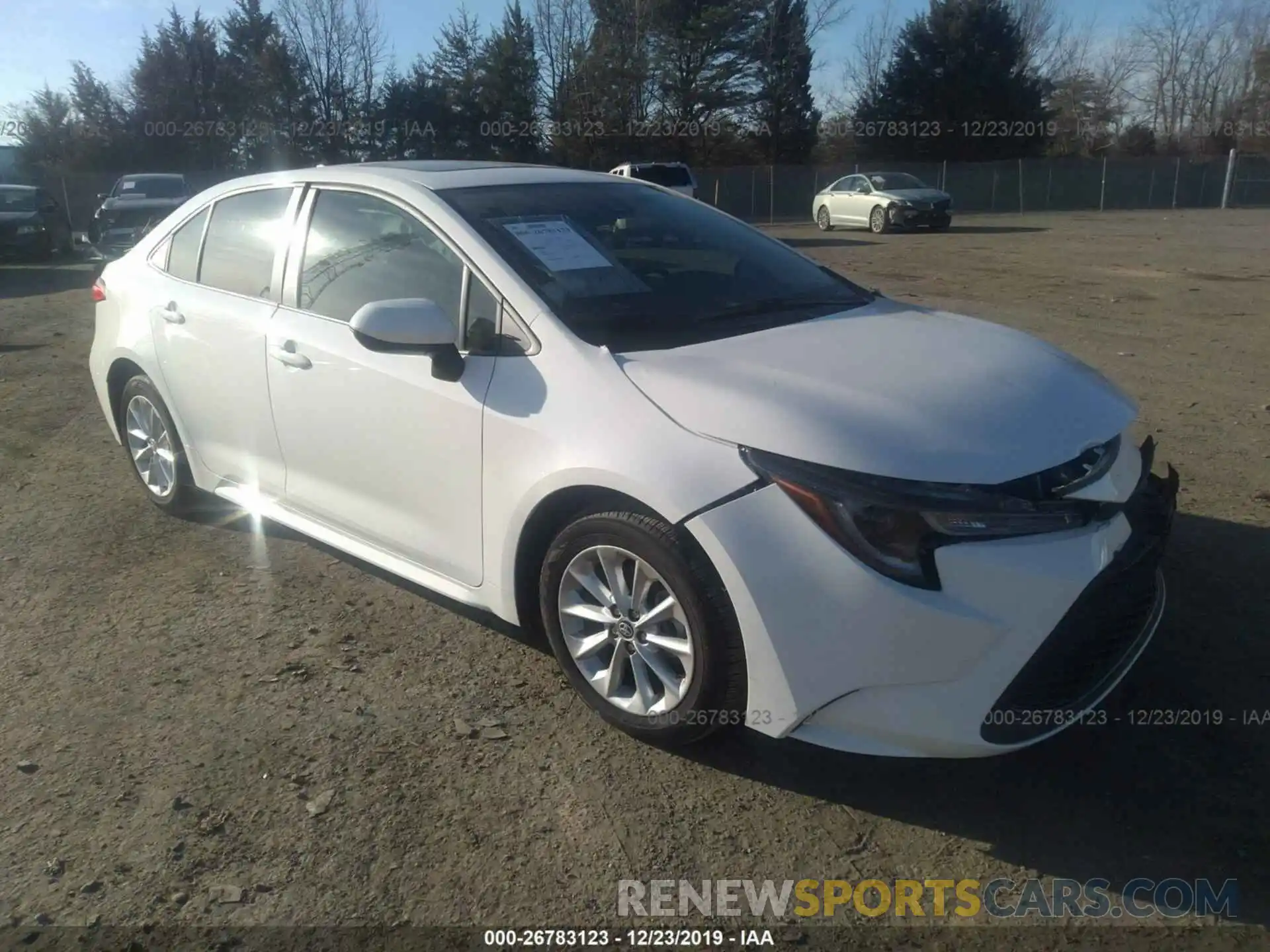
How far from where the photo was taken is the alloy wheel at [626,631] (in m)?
2.94

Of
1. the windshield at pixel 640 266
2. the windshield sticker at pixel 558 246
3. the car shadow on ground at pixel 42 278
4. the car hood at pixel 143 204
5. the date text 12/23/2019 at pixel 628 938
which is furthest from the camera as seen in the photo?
the car hood at pixel 143 204

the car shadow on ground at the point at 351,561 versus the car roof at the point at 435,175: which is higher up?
the car roof at the point at 435,175

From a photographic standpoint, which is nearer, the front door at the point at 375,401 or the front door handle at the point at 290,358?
the front door at the point at 375,401

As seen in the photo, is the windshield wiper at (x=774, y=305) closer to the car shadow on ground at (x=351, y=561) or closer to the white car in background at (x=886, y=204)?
the car shadow on ground at (x=351, y=561)

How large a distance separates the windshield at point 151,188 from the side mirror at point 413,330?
68.0 feet

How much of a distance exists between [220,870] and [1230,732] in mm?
2928

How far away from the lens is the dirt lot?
263cm

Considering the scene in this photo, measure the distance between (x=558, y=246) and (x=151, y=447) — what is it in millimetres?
2765

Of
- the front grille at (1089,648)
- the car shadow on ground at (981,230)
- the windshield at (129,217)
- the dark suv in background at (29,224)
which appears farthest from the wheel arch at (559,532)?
the car shadow on ground at (981,230)

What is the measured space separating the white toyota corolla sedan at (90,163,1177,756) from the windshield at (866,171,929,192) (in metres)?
24.1

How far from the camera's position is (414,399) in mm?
3477

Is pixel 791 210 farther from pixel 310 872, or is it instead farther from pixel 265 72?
pixel 310 872

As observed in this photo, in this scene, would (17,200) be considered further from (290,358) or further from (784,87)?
(784,87)

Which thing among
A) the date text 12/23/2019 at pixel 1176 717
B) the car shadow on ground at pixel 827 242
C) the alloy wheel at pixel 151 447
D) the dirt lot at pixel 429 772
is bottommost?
the car shadow on ground at pixel 827 242
